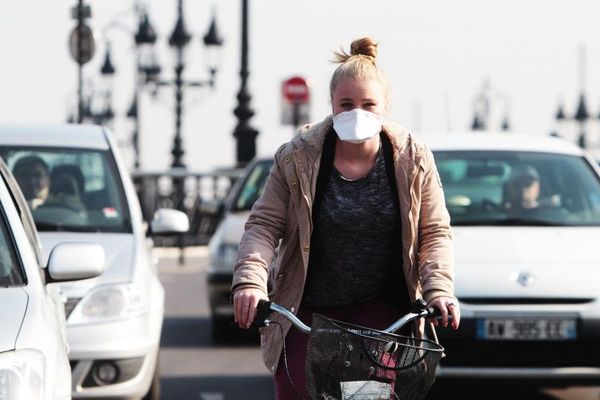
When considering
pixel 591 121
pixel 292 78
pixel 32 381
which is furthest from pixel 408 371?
pixel 591 121

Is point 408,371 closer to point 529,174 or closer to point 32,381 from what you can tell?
point 32,381

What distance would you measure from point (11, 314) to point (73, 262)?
2.64ft

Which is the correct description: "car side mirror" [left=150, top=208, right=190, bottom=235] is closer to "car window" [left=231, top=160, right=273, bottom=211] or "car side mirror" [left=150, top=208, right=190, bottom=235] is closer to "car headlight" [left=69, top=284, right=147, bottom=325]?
"car headlight" [left=69, top=284, right=147, bottom=325]

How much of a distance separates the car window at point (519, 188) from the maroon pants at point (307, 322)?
4.84 metres

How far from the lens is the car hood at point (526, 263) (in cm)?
884

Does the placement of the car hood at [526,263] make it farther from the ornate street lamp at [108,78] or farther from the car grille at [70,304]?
the ornate street lamp at [108,78]

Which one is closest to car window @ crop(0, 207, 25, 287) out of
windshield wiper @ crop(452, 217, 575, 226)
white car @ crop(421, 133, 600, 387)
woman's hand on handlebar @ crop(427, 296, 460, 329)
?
woman's hand on handlebar @ crop(427, 296, 460, 329)

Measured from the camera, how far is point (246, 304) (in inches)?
181

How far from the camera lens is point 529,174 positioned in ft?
33.5

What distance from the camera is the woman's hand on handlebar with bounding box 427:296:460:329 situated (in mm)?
4637

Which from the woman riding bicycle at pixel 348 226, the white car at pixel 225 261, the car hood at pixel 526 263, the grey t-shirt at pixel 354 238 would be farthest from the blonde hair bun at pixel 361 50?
the white car at pixel 225 261

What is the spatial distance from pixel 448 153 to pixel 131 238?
6.67 feet

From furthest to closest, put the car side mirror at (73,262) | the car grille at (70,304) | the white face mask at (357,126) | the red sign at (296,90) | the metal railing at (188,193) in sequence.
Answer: the metal railing at (188,193) → the red sign at (296,90) → the car grille at (70,304) → the car side mirror at (73,262) → the white face mask at (357,126)

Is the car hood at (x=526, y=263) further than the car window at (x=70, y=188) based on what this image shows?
No
